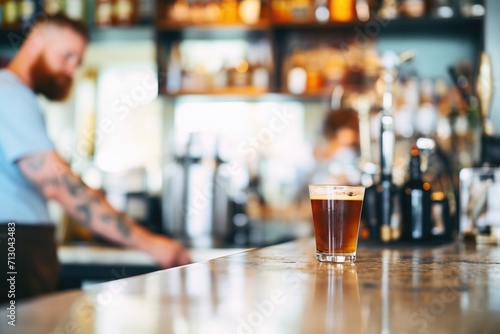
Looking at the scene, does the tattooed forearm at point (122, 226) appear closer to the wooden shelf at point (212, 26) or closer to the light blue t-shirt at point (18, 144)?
the light blue t-shirt at point (18, 144)

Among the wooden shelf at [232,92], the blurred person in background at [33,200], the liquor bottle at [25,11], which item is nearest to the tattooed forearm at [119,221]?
the blurred person in background at [33,200]

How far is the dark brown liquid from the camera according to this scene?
98cm

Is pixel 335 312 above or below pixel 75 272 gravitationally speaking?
above

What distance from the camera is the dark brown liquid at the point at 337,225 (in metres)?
0.98

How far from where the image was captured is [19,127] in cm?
195

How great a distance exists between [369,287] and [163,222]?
2969mm

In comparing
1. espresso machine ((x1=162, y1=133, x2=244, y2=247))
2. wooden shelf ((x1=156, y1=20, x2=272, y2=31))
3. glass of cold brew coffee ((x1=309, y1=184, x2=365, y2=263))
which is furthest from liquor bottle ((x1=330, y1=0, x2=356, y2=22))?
glass of cold brew coffee ((x1=309, y1=184, x2=365, y2=263))

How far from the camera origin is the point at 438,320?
49 cm

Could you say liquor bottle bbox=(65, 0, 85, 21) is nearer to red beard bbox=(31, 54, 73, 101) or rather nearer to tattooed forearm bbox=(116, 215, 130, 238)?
red beard bbox=(31, 54, 73, 101)

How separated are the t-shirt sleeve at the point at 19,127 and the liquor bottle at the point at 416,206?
1.10 m

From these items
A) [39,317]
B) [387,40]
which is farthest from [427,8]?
[39,317]

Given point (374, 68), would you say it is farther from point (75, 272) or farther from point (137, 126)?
point (75, 272)

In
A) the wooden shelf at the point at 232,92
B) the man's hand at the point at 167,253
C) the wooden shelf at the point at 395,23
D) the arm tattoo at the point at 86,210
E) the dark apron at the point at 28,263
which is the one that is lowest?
the dark apron at the point at 28,263

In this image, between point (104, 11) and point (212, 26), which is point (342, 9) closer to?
point (212, 26)
